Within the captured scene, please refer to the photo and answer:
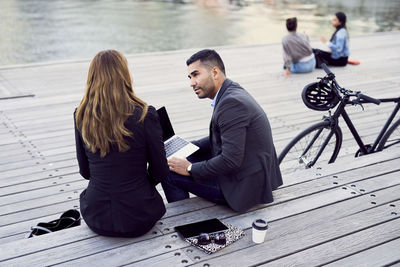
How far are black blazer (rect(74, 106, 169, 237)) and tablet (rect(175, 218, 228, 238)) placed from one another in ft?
0.60

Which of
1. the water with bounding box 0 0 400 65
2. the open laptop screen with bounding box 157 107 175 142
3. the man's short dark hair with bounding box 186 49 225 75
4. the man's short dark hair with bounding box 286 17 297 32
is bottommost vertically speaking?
the water with bounding box 0 0 400 65

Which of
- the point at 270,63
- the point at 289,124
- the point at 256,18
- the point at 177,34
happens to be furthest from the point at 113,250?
the point at 256,18

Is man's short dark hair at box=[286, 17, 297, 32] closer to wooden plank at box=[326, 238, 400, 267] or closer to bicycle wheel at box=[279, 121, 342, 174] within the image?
bicycle wheel at box=[279, 121, 342, 174]

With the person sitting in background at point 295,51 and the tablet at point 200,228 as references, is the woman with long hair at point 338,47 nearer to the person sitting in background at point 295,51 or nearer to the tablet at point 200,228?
the person sitting in background at point 295,51

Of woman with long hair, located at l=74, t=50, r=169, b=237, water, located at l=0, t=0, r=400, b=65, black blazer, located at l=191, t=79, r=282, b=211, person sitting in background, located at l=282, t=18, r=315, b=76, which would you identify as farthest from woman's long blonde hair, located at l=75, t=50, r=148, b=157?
water, located at l=0, t=0, r=400, b=65

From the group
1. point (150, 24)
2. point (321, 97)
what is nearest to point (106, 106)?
point (321, 97)

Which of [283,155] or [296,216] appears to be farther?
[283,155]

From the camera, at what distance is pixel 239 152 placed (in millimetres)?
2811

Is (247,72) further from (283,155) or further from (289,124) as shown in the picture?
(283,155)

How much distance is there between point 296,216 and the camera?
291cm

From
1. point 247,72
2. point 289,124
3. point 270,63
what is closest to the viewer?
point 289,124

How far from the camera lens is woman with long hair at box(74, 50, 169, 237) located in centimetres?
248

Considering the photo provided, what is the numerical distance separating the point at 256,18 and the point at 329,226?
72.4 feet

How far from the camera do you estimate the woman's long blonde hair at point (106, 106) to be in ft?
8.11
